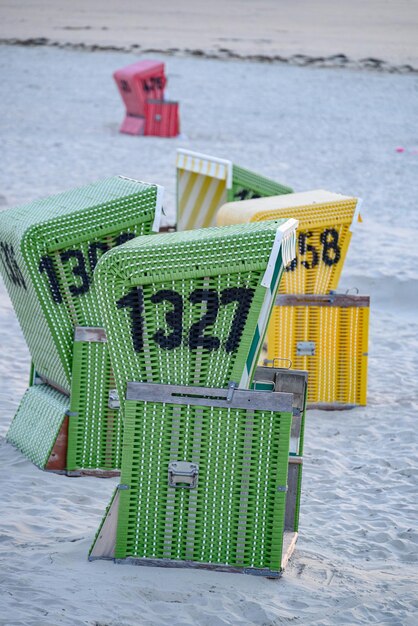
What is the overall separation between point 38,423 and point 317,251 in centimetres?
229

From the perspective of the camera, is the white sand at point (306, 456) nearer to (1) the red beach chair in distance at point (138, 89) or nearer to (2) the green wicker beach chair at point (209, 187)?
(1) the red beach chair in distance at point (138, 89)

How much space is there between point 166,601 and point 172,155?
45.8 ft

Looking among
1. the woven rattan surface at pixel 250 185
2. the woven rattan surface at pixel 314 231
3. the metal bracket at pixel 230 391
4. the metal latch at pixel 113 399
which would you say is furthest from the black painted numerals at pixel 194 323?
the woven rattan surface at pixel 250 185

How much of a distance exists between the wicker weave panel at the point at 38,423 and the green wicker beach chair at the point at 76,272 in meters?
0.06

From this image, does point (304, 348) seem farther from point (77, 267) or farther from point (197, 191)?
point (197, 191)

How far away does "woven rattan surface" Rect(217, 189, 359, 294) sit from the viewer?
716 cm


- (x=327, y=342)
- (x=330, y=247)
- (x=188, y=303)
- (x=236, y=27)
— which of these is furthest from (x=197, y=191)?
(x=236, y=27)

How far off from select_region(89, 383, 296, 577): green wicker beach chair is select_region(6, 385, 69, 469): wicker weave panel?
135 centimetres

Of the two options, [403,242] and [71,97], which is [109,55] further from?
[403,242]

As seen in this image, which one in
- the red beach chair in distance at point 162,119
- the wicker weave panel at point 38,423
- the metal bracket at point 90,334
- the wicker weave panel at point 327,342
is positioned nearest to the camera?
the metal bracket at point 90,334

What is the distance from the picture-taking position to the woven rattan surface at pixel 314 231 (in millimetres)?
7156

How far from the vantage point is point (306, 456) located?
6.58 meters

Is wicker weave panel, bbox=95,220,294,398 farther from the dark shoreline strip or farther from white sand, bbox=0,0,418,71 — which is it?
white sand, bbox=0,0,418,71

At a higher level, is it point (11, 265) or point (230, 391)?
point (11, 265)
